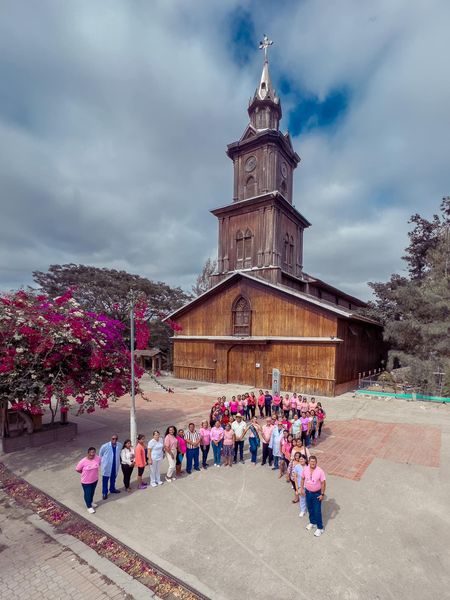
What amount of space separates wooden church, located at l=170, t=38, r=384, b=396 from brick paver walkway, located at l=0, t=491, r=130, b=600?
17877mm

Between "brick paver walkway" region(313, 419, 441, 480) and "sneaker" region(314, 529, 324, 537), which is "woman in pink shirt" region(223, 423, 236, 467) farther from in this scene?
"sneaker" region(314, 529, 324, 537)

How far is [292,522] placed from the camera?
685 cm

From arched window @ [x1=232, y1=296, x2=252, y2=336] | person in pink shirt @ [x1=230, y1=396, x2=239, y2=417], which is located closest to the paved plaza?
person in pink shirt @ [x1=230, y1=396, x2=239, y2=417]

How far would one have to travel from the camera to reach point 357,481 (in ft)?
28.9

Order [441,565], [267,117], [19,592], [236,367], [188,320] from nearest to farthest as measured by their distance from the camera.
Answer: [19,592]
[441,565]
[236,367]
[188,320]
[267,117]

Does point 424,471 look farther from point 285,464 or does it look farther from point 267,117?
point 267,117

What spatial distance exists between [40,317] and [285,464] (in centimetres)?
877

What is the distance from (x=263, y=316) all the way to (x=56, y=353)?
1649 centimetres

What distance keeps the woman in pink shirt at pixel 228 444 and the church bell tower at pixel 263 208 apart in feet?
62.0

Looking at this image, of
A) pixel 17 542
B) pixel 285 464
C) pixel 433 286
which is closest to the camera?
pixel 17 542

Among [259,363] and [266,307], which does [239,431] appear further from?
[266,307]

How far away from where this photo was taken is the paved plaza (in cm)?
519

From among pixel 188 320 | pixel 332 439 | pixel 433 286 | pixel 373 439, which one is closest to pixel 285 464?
pixel 332 439

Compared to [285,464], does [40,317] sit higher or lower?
higher
